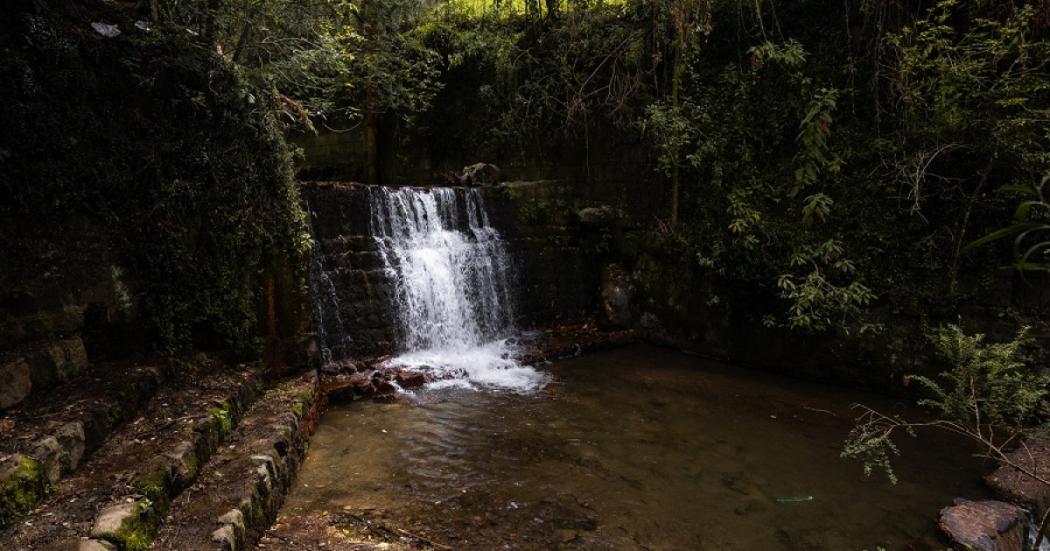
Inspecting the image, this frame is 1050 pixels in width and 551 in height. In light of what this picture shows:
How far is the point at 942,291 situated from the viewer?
5.15 metres

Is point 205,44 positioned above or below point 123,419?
above

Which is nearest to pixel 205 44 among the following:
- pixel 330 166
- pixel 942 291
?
pixel 330 166

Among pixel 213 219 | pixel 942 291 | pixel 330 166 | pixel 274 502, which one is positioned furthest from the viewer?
pixel 330 166

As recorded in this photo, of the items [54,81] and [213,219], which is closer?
[54,81]

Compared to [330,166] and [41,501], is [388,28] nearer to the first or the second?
[330,166]

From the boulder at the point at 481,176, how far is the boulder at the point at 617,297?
8.00 feet

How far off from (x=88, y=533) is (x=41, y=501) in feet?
1.42

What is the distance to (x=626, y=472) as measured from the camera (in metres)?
3.87

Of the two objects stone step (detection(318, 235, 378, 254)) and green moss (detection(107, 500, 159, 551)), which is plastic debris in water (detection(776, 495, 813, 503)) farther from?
stone step (detection(318, 235, 378, 254))

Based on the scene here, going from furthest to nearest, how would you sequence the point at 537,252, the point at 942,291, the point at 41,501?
the point at 537,252, the point at 942,291, the point at 41,501

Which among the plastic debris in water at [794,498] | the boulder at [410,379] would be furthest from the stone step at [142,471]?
the plastic debris in water at [794,498]

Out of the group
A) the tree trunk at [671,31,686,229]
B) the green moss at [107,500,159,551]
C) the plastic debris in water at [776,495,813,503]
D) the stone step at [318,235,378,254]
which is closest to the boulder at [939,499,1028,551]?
the plastic debris in water at [776,495,813,503]

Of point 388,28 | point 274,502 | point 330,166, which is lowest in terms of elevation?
point 274,502

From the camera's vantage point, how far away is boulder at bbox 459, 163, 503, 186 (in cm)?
823
